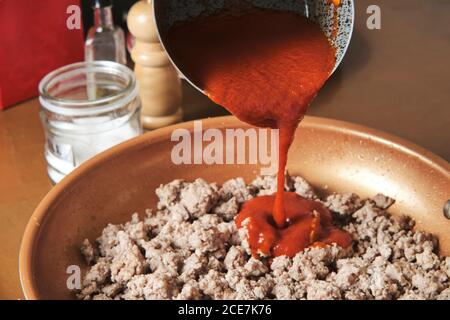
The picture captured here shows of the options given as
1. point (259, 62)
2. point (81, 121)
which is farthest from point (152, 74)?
point (259, 62)

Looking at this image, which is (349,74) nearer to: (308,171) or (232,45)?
(308,171)

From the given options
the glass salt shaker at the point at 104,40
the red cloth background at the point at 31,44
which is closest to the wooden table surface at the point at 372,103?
the red cloth background at the point at 31,44

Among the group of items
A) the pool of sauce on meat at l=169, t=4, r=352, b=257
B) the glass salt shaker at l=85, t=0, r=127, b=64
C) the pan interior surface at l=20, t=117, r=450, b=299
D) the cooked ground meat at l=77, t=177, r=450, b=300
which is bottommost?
the cooked ground meat at l=77, t=177, r=450, b=300

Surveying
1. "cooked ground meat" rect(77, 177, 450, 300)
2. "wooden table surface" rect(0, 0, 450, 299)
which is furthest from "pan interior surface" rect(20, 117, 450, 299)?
"wooden table surface" rect(0, 0, 450, 299)

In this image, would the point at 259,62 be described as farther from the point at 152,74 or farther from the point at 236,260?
the point at 152,74

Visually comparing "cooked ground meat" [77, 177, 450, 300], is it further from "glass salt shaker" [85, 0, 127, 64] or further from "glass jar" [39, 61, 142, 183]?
"glass salt shaker" [85, 0, 127, 64]
